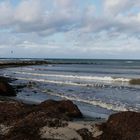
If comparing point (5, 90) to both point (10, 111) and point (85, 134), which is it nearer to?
point (10, 111)

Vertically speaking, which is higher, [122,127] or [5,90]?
[122,127]

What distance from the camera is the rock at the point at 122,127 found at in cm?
829

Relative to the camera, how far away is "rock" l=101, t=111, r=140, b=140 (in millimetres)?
8286

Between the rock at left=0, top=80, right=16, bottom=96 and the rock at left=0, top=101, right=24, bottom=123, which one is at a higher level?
the rock at left=0, top=101, right=24, bottom=123

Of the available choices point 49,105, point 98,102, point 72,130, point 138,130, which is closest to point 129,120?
point 138,130

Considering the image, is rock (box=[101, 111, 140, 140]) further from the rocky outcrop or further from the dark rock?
the rocky outcrop

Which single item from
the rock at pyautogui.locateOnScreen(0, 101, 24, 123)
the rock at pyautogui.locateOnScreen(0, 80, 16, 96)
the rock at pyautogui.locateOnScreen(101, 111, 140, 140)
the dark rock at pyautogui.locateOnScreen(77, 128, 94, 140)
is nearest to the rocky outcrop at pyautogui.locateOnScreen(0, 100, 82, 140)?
the rock at pyautogui.locateOnScreen(0, 101, 24, 123)

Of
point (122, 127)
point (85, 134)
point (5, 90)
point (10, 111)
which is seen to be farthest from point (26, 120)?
point (5, 90)

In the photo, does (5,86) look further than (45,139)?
Yes

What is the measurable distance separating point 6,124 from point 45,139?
1.77 metres

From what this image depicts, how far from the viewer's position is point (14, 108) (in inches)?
469

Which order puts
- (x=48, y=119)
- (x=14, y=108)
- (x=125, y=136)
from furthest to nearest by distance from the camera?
(x=14, y=108)
(x=48, y=119)
(x=125, y=136)

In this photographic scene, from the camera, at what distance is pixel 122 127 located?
336 inches

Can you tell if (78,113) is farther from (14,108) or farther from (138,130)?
(138,130)
